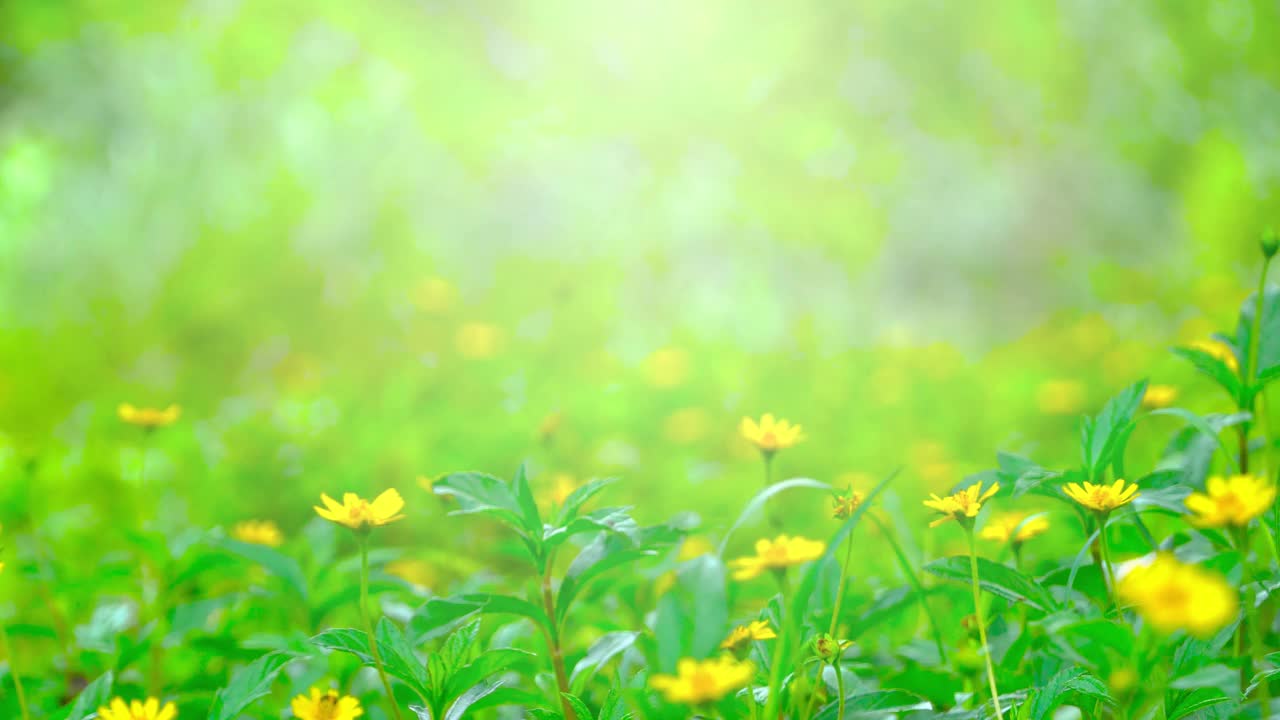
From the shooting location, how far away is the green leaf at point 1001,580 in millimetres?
469

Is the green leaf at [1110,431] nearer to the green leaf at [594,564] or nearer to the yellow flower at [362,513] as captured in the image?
the green leaf at [594,564]

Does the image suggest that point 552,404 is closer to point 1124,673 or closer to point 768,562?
point 768,562

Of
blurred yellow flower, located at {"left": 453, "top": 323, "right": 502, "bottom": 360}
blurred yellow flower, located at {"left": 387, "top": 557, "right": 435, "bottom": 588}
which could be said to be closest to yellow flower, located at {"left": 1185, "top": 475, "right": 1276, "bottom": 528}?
blurred yellow flower, located at {"left": 387, "top": 557, "right": 435, "bottom": 588}

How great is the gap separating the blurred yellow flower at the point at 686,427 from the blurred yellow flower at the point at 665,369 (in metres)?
0.14

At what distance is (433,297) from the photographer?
79.8 inches

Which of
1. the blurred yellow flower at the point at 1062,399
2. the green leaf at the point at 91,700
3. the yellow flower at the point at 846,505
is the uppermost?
the blurred yellow flower at the point at 1062,399

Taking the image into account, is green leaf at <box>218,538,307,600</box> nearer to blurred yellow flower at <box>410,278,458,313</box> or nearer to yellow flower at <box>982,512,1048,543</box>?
yellow flower at <box>982,512,1048,543</box>

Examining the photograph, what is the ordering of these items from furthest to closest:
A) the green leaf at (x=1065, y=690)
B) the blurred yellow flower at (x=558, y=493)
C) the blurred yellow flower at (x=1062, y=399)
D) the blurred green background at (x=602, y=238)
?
the blurred green background at (x=602, y=238) → the blurred yellow flower at (x=1062, y=399) → the blurred yellow flower at (x=558, y=493) → the green leaf at (x=1065, y=690)

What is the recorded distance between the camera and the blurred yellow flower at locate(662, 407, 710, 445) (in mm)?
1529

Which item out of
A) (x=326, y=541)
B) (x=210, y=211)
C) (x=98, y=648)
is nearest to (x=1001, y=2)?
(x=210, y=211)

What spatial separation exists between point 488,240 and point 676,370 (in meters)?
1.52

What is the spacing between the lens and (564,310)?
216cm

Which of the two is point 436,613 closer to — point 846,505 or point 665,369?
point 846,505

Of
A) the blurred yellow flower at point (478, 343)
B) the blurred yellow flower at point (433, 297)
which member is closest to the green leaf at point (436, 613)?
the blurred yellow flower at point (478, 343)
